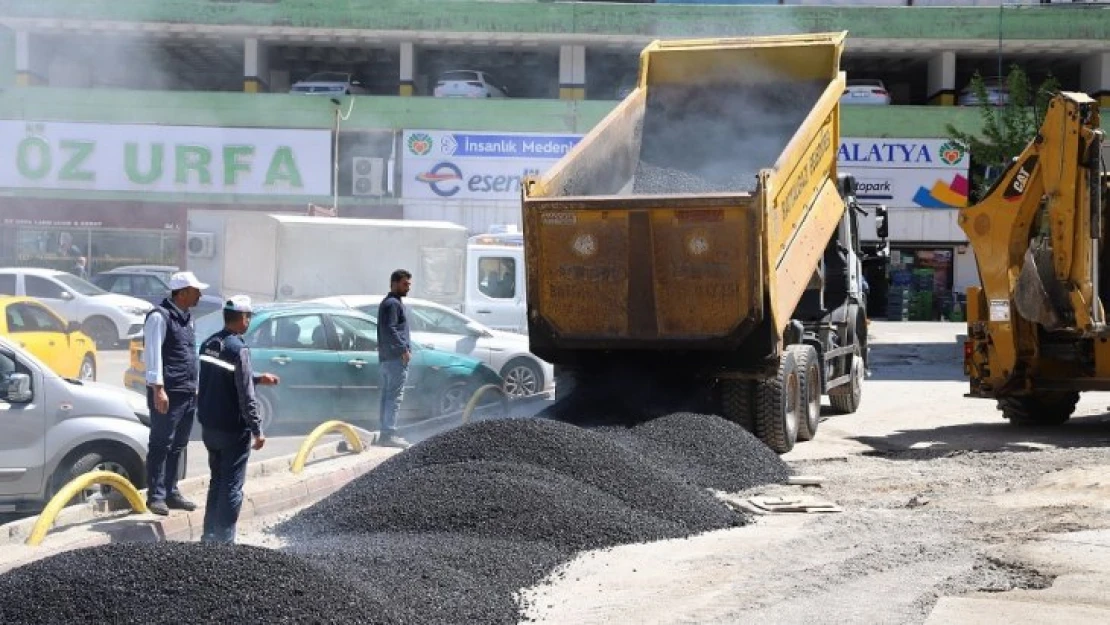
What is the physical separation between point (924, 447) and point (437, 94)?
26.2 m

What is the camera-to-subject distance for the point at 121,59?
3556 cm

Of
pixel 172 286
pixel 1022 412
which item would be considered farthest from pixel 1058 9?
pixel 172 286

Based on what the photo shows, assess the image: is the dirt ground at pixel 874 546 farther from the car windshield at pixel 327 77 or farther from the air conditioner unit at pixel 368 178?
the car windshield at pixel 327 77

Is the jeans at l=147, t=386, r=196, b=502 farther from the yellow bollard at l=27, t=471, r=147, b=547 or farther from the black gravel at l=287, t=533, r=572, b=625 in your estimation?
the black gravel at l=287, t=533, r=572, b=625

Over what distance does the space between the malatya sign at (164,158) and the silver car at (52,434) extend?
86.6 ft

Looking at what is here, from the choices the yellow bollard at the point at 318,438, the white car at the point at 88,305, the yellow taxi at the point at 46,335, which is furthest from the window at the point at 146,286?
the yellow bollard at the point at 318,438

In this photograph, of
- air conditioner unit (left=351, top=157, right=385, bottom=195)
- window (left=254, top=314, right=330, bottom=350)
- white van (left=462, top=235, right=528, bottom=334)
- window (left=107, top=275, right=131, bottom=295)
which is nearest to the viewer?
window (left=254, top=314, right=330, bottom=350)

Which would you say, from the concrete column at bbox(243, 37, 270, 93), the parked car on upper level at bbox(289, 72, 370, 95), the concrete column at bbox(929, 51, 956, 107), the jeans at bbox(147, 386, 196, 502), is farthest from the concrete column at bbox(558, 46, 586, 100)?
the jeans at bbox(147, 386, 196, 502)

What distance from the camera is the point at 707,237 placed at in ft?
37.3

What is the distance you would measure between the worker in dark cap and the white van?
1198 centimetres

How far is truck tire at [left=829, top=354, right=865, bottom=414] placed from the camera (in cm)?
1605

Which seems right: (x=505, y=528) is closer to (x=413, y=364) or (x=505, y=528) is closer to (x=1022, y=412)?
(x=413, y=364)

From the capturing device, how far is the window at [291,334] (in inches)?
540

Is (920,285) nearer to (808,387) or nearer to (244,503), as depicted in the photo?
(808,387)
